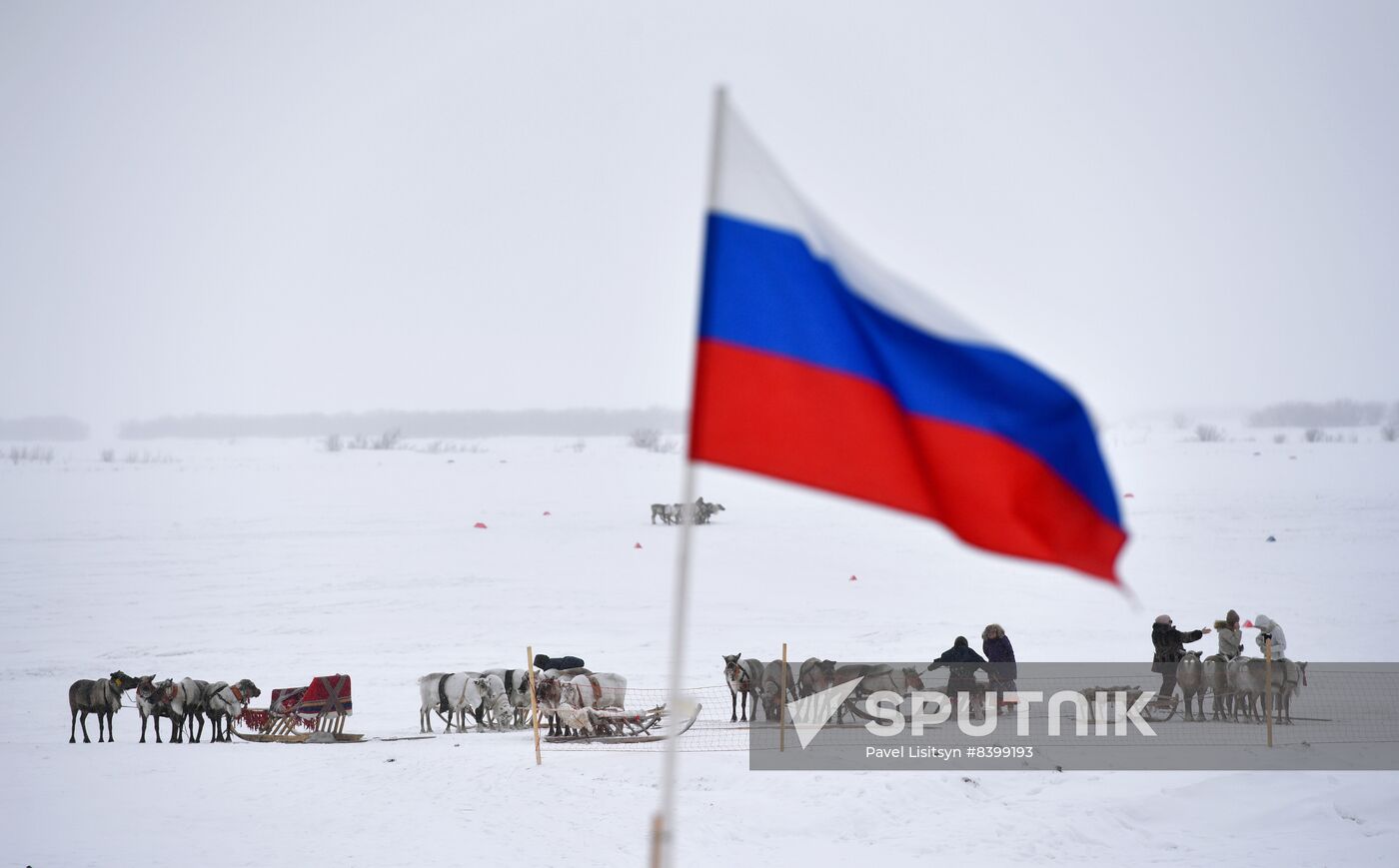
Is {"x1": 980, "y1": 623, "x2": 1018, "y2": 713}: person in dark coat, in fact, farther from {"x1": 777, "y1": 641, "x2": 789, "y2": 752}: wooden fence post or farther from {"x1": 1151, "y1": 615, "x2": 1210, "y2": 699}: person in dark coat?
{"x1": 777, "y1": 641, "x2": 789, "y2": 752}: wooden fence post

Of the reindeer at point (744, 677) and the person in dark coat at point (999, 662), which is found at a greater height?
the person in dark coat at point (999, 662)

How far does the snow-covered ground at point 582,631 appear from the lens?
500 inches

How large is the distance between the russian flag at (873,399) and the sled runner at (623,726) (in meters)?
11.9

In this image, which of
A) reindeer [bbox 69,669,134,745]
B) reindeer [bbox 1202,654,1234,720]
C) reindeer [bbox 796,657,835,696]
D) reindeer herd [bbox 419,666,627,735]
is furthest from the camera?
reindeer [bbox 69,669,134,745]

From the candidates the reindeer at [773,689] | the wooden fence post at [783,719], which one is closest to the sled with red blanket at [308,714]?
the reindeer at [773,689]

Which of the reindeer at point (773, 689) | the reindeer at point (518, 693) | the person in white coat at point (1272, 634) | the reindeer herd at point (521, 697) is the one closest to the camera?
the person in white coat at point (1272, 634)

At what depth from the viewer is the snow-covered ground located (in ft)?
41.7

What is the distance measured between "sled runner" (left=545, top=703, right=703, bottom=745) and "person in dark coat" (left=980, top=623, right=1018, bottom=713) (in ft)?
12.9

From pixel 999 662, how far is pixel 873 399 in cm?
1272

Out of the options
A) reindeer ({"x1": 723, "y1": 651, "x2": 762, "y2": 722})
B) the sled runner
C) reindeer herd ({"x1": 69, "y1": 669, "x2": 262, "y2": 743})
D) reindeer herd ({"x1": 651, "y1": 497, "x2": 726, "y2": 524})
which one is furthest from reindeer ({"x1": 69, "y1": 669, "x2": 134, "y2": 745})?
reindeer herd ({"x1": 651, "y1": 497, "x2": 726, "y2": 524})

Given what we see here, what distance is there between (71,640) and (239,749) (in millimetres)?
13111

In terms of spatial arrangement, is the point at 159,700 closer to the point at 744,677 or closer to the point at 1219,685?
the point at 744,677

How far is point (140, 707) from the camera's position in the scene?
59.5 feet

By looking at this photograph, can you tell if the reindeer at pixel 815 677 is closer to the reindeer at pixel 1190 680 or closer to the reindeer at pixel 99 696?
the reindeer at pixel 1190 680
